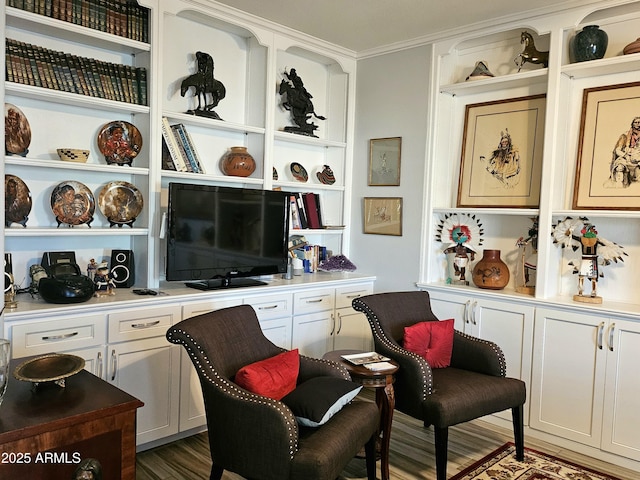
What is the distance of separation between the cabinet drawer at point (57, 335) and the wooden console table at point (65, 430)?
61 centimetres

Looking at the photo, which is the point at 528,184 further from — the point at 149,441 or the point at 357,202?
the point at 149,441

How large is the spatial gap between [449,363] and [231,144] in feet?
7.01

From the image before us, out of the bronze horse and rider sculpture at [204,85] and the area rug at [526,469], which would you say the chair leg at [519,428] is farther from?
the bronze horse and rider sculpture at [204,85]

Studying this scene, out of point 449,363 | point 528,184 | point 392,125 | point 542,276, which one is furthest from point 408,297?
point 392,125

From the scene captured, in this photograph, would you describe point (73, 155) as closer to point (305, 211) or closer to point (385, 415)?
point (305, 211)

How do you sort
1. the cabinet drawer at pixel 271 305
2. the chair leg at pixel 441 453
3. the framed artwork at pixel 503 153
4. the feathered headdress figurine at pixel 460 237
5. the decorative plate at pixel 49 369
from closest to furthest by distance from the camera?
1. the decorative plate at pixel 49 369
2. the chair leg at pixel 441 453
3. the cabinet drawer at pixel 271 305
4. the framed artwork at pixel 503 153
5. the feathered headdress figurine at pixel 460 237

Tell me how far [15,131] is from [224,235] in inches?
49.6

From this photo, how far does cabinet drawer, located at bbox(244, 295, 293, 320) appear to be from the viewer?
342cm

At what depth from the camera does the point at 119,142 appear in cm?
315

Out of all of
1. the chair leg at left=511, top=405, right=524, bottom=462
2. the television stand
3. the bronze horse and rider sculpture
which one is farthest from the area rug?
the bronze horse and rider sculpture

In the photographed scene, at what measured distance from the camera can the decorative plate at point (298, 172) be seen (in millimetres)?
4207

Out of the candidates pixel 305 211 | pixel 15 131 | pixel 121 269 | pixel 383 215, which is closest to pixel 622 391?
pixel 383 215

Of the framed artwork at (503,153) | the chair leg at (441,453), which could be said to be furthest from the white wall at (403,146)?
the chair leg at (441,453)

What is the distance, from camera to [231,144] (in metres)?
3.87
